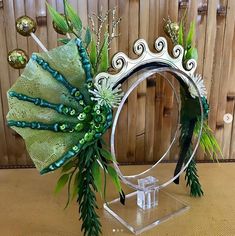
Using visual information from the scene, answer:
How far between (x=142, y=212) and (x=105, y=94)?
347 mm

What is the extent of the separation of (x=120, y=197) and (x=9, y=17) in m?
0.58

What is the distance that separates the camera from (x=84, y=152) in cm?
72

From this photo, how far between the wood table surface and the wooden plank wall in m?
0.09

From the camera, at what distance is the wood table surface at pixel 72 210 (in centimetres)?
79

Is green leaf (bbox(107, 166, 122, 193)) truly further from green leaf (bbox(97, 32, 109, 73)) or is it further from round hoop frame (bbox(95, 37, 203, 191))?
green leaf (bbox(97, 32, 109, 73))

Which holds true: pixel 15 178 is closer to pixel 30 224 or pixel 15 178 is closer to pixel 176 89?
pixel 30 224

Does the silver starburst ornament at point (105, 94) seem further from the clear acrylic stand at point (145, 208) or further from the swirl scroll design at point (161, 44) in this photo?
the clear acrylic stand at point (145, 208)

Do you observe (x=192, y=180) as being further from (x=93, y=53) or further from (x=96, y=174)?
(x=93, y=53)

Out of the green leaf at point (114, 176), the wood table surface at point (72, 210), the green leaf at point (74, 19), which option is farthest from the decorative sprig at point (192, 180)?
the green leaf at point (74, 19)

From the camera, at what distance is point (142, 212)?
87cm

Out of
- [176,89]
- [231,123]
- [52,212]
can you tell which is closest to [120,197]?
[52,212]

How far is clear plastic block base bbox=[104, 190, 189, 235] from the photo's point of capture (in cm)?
82

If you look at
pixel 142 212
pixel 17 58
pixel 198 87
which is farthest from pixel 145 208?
pixel 17 58

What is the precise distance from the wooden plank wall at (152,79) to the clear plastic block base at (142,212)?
0.45 feet
